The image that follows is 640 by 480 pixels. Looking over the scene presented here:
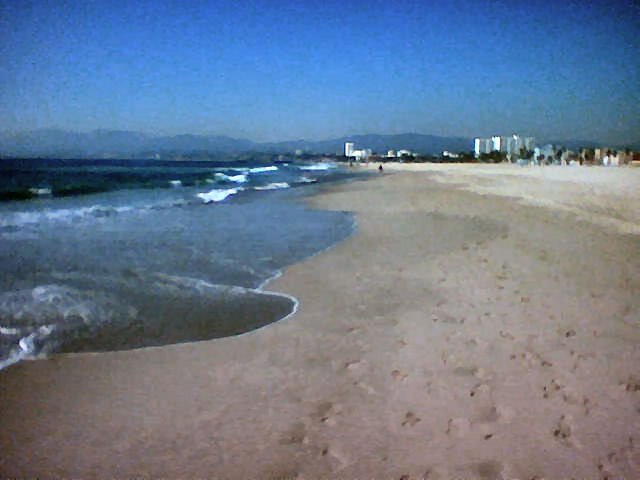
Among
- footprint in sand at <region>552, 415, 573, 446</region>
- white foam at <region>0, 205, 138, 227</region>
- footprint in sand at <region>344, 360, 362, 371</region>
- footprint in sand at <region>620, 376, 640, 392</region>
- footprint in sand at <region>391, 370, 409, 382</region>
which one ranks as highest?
white foam at <region>0, 205, 138, 227</region>

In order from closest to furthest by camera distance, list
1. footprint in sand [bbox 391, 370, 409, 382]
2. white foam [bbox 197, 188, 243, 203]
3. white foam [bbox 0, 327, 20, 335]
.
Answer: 1. footprint in sand [bbox 391, 370, 409, 382]
2. white foam [bbox 0, 327, 20, 335]
3. white foam [bbox 197, 188, 243, 203]

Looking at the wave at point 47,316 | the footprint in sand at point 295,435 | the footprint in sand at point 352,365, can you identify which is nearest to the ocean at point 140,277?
the wave at point 47,316

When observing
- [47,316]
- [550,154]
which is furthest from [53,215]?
[550,154]

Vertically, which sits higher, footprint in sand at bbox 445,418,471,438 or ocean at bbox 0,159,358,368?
ocean at bbox 0,159,358,368

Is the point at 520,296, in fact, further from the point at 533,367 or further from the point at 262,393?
the point at 262,393

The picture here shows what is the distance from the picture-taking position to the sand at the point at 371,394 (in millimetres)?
2350

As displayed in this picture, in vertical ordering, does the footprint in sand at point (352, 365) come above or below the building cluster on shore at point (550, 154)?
below

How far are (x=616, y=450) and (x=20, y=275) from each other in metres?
6.89

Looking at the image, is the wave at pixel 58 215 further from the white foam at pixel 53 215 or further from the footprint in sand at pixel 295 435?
the footprint in sand at pixel 295 435

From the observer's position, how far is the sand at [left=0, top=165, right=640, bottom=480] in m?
2.35

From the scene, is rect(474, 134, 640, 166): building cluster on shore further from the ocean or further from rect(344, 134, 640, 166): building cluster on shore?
the ocean

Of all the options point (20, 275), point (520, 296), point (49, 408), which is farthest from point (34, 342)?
point (520, 296)

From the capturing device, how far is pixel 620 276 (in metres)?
5.88

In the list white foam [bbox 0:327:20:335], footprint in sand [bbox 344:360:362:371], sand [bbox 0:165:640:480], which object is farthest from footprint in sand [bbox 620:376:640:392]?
white foam [bbox 0:327:20:335]
